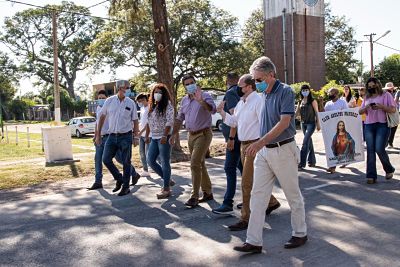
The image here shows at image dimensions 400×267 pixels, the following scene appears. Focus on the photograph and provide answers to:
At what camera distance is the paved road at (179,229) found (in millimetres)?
4594

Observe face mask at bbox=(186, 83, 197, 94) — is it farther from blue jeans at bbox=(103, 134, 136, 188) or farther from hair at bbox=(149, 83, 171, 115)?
blue jeans at bbox=(103, 134, 136, 188)

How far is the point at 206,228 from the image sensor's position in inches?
222

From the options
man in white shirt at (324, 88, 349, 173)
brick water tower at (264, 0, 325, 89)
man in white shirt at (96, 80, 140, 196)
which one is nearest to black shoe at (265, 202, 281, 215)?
man in white shirt at (96, 80, 140, 196)

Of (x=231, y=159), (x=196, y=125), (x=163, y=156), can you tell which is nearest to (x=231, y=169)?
(x=231, y=159)

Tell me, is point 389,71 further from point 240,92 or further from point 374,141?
point 240,92

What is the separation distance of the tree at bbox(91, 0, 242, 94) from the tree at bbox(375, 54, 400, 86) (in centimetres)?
3279

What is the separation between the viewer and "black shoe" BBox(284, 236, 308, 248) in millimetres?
4746

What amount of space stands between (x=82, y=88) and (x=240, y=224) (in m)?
70.7

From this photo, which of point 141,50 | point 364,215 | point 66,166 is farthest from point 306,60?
point 364,215

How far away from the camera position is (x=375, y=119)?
7828 mm

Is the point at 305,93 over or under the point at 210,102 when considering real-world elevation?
over

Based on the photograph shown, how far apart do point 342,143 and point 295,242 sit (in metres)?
4.63

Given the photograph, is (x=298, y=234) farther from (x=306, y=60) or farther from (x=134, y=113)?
(x=306, y=60)

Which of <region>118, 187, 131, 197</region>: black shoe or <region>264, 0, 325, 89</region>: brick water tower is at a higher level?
<region>264, 0, 325, 89</region>: brick water tower
